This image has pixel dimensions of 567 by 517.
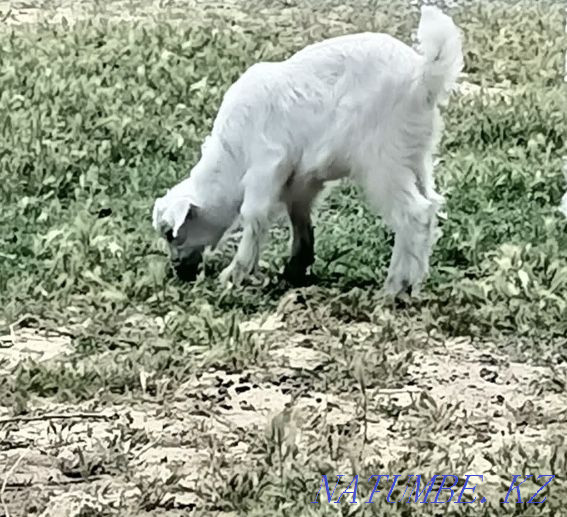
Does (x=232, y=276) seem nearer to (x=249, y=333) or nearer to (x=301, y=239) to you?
(x=301, y=239)

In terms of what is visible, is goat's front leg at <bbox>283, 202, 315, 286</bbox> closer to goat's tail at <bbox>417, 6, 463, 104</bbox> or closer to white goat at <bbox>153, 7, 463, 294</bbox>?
white goat at <bbox>153, 7, 463, 294</bbox>

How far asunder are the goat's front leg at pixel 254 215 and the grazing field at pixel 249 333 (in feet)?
0.46

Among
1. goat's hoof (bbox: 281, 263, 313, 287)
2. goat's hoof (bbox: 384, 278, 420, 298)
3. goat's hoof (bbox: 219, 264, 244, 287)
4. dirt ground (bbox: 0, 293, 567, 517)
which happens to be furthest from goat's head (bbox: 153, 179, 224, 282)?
goat's hoof (bbox: 384, 278, 420, 298)

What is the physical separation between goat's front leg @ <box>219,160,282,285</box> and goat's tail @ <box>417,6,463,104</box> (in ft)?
2.31

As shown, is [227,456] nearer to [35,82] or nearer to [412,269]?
[412,269]

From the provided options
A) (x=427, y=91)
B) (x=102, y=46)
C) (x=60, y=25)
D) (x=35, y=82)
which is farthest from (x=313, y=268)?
(x=60, y=25)

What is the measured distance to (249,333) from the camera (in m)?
5.15

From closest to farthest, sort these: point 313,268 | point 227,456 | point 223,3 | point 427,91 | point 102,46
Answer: point 227,456 < point 427,91 < point 313,268 < point 102,46 < point 223,3

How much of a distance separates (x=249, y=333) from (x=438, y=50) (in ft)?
4.25

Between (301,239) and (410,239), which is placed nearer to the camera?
(410,239)

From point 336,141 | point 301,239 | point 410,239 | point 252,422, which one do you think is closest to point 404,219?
point 410,239

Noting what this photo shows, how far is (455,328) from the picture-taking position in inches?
207

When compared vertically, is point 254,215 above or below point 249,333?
above

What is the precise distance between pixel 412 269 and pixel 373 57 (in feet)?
2.79
